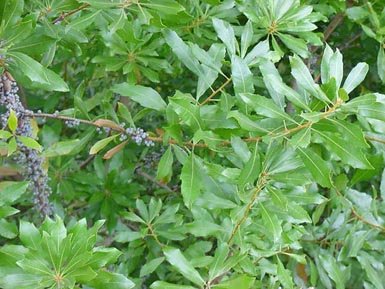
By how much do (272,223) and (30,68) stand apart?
0.67 m

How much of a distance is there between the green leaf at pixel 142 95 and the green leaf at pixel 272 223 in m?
0.38

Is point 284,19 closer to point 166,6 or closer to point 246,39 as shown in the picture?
point 246,39

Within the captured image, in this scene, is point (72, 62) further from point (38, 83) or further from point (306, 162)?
point (306, 162)

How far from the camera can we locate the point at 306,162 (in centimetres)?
122

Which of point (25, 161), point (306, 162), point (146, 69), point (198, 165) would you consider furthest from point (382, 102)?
point (25, 161)

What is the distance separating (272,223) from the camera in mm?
1310

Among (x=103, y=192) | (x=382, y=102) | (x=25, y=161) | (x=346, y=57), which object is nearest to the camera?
(x=382, y=102)

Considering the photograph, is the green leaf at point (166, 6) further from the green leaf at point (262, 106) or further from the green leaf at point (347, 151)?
the green leaf at point (347, 151)

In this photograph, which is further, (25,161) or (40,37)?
(25,161)

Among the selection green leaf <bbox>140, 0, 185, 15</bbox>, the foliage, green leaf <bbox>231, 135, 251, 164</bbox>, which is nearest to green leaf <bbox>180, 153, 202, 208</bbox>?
the foliage

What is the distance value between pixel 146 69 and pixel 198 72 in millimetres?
349

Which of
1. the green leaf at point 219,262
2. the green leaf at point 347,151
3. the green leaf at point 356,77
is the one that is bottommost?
the green leaf at point 219,262

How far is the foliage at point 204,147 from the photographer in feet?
3.97

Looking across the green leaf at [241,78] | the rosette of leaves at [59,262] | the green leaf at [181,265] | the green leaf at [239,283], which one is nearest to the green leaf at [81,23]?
the green leaf at [241,78]
